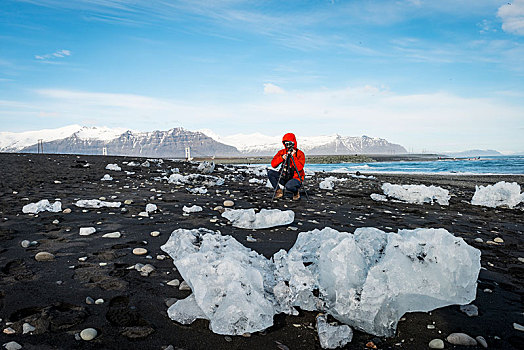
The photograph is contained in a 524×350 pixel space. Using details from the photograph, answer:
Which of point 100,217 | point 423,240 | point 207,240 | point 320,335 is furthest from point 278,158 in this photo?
point 320,335

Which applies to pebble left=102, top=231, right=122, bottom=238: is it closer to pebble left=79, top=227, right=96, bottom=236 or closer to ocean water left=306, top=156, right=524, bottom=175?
pebble left=79, top=227, right=96, bottom=236

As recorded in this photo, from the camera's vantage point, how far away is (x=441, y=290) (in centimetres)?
293

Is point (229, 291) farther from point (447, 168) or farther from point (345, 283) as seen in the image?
point (447, 168)

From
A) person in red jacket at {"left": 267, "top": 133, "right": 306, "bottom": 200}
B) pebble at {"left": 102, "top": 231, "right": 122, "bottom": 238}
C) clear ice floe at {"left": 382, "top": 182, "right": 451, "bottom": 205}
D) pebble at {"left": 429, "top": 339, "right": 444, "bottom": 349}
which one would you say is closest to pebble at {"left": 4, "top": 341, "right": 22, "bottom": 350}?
pebble at {"left": 102, "top": 231, "right": 122, "bottom": 238}

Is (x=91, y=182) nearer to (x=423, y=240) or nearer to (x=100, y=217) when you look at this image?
(x=100, y=217)

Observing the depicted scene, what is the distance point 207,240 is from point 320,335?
182cm

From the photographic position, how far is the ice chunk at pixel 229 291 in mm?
2580

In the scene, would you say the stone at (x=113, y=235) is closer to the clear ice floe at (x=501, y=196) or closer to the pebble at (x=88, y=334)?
the pebble at (x=88, y=334)

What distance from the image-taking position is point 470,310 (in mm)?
2984

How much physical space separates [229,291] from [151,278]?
125cm

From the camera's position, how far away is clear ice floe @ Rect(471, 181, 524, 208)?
28.8 feet

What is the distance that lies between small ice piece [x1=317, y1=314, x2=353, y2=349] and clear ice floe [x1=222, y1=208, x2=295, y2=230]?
3126 mm

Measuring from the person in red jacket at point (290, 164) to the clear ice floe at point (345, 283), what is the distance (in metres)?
5.96

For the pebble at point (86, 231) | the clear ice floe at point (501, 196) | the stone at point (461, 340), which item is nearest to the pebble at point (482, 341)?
the stone at point (461, 340)
